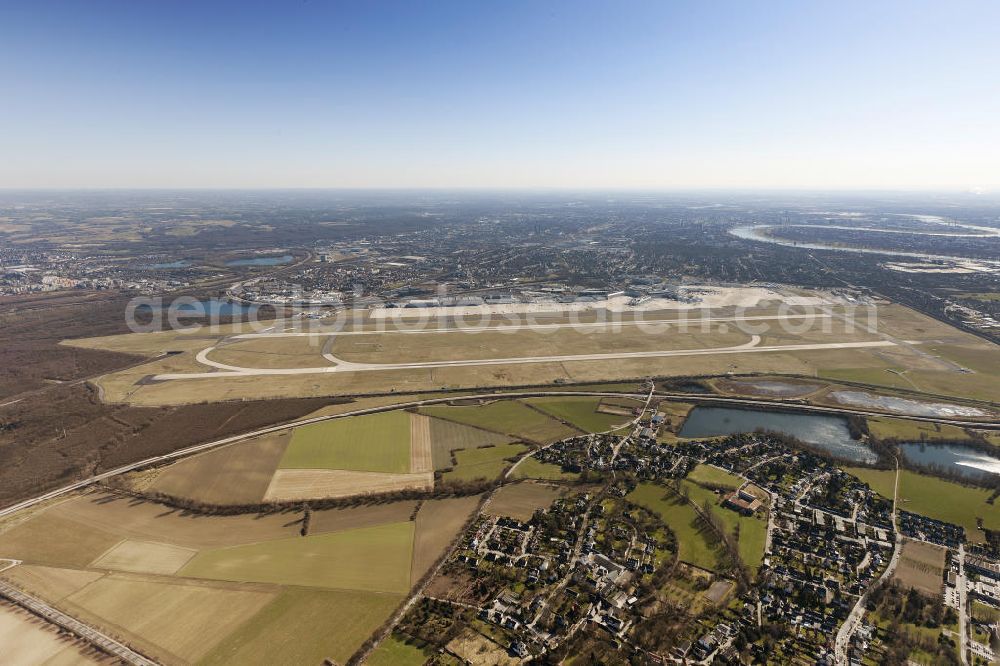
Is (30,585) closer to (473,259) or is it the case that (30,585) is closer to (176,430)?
(176,430)

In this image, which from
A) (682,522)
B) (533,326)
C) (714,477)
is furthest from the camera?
(533,326)

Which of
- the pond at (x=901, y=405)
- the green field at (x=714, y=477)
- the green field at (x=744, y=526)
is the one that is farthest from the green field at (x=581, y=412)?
the pond at (x=901, y=405)

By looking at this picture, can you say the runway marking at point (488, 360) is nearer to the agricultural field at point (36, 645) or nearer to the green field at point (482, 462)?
the green field at point (482, 462)

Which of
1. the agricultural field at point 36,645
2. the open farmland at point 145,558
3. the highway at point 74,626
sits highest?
the open farmland at point 145,558

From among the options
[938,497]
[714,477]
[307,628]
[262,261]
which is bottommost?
[307,628]

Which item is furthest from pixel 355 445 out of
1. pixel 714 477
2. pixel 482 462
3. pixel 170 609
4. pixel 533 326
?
pixel 533 326

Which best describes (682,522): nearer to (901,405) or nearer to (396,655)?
(396,655)
